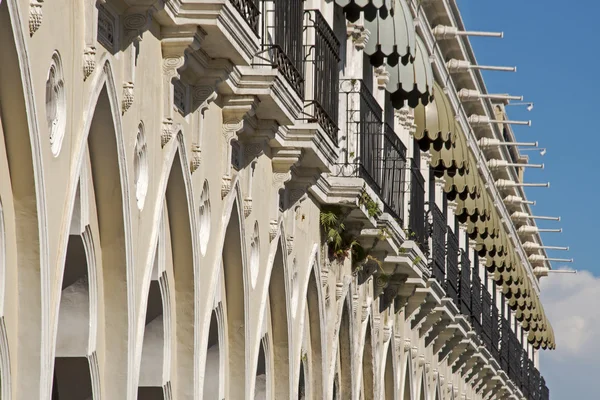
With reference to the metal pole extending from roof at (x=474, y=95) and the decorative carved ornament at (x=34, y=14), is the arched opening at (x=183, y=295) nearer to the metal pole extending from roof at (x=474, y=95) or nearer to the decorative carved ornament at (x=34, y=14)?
the decorative carved ornament at (x=34, y=14)

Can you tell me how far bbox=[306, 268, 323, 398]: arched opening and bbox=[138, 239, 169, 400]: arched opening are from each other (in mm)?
6551

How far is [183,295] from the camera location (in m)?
14.0

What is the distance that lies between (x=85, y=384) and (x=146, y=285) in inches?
44.1

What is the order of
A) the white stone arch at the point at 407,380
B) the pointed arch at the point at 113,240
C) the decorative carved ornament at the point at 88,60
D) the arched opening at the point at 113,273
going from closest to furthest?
the decorative carved ornament at the point at 88,60 → the pointed arch at the point at 113,240 → the arched opening at the point at 113,273 → the white stone arch at the point at 407,380

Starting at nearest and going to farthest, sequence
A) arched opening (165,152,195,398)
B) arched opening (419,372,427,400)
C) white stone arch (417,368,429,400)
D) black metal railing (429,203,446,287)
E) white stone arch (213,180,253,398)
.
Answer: arched opening (165,152,195,398) < white stone arch (213,180,253,398) < black metal railing (429,203,446,287) < white stone arch (417,368,429,400) < arched opening (419,372,427,400)

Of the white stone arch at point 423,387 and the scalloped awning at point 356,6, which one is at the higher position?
the scalloped awning at point 356,6

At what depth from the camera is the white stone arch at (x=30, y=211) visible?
947 centimetres

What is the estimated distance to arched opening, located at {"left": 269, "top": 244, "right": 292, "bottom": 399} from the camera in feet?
58.8

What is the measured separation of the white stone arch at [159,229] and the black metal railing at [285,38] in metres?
1.91

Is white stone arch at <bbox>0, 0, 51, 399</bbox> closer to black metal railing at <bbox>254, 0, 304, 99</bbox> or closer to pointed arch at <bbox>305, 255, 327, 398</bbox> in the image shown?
black metal railing at <bbox>254, 0, 304, 99</bbox>

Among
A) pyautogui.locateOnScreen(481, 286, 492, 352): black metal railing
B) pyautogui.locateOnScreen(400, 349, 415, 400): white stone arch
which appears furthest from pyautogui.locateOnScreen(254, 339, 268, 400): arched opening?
pyautogui.locateOnScreen(481, 286, 492, 352): black metal railing

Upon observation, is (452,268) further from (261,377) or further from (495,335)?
(261,377)

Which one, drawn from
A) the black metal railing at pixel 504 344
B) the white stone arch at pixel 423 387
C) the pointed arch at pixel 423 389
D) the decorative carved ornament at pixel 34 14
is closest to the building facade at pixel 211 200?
the decorative carved ornament at pixel 34 14

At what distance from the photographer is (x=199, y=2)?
490 inches
